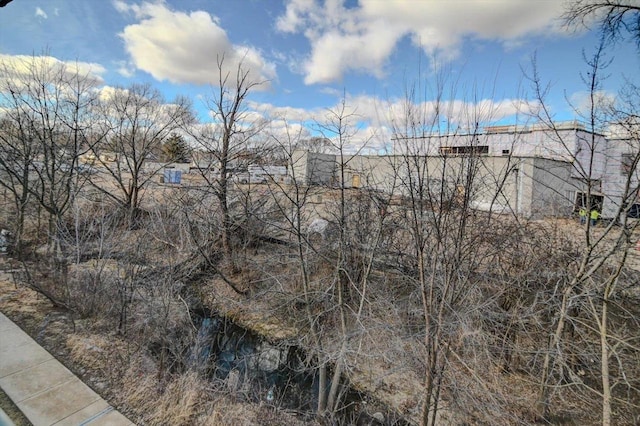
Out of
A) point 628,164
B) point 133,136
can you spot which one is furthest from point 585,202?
point 133,136

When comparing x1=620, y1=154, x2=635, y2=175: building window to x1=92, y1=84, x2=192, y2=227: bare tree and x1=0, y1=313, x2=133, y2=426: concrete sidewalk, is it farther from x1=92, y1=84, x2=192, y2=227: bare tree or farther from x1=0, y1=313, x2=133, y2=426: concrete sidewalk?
x1=92, y1=84, x2=192, y2=227: bare tree

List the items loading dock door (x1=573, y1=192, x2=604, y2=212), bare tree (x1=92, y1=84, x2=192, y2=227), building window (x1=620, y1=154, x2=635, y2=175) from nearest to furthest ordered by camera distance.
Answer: building window (x1=620, y1=154, x2=635, y2=175), loading dock door (x1=573, y1=192, x2=604, y2=212), bare tree (x1=92, y1=84, x2=192, y2=227)

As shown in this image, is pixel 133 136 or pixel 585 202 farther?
pixel 133 136

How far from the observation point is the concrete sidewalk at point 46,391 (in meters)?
2.84

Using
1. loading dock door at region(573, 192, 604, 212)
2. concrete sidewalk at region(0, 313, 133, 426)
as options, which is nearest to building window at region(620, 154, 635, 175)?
loading dock door at region(573, 192, 604, 212)

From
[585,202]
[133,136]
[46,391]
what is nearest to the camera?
[46,391]

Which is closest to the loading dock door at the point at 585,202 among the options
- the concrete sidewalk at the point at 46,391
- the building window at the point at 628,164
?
the building window at the point at 628,164

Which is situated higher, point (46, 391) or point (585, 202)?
point (585, 202)

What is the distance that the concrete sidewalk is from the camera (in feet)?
9.32

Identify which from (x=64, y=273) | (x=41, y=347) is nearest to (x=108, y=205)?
(x=64, y=273)

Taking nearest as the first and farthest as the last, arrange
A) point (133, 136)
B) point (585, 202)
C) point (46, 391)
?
1. point (46, 391)
2. point (585, 202)
3. point (133, 136)

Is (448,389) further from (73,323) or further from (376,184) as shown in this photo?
(73,323)

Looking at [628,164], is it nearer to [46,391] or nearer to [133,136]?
[46,391]

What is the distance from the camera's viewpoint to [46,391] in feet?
10.3
